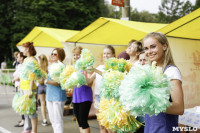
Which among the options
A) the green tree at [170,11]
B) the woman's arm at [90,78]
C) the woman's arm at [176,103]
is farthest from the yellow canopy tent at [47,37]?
the green tree at [170,11]

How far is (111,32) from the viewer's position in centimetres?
529

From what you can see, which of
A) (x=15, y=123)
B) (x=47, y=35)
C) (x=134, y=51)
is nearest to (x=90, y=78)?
(x=134, y=51)

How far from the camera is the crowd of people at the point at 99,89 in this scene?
1.61 m

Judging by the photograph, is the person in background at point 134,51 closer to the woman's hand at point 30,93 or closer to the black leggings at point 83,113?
the black leggings at point 83,113

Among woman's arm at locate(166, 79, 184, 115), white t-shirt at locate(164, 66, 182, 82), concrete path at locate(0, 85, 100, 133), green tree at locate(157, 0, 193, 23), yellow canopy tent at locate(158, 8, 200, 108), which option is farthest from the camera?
green tree at locate(157, 0, 193, 23)

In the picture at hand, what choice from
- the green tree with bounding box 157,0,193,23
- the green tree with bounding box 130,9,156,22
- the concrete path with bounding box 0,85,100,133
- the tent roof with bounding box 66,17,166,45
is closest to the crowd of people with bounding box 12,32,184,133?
the concrete path with bounding box 0,85,100,133

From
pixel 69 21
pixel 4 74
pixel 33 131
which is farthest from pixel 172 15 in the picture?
pixel 33 131

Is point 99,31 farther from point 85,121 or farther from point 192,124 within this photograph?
point 192,124

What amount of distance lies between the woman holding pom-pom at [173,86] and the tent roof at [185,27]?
227 centimetres

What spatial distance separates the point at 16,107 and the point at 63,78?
1634mm

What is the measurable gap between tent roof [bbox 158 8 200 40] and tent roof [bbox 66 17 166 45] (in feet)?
1.41

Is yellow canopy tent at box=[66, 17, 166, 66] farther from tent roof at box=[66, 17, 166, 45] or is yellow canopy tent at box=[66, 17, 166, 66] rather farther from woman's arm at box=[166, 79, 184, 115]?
woman's arm at box=[166, 79, 184, 115]

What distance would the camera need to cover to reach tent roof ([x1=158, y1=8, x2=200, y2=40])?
371 cm

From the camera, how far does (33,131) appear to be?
175 inches
